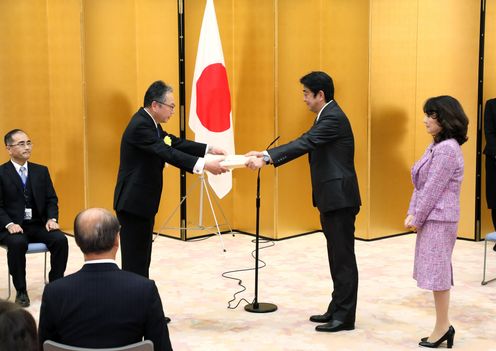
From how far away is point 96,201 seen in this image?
7.35 m

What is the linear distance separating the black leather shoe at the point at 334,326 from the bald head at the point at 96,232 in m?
2.20

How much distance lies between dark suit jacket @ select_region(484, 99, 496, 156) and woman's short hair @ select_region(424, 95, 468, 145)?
3.09 metres

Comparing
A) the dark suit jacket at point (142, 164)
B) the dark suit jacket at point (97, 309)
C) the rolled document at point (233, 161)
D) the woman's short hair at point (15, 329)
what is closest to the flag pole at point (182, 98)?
the rolled document at point (233, 161)

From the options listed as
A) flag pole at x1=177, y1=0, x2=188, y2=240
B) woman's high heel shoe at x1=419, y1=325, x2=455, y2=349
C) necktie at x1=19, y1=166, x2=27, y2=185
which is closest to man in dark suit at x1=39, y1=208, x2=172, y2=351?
woman's high heel shoe at x1=419, y1=325, x2=455, y2=349

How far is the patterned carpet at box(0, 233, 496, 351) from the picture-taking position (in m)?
4.13

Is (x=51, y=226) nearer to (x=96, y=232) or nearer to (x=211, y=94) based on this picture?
(x=211, y=94)

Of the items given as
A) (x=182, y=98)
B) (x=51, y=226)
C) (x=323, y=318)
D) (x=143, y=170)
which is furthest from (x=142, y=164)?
→ (x=182, y=98)

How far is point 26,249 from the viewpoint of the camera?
4.94m

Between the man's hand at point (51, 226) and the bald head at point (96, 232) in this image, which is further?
the man's hand at point (51, 226)

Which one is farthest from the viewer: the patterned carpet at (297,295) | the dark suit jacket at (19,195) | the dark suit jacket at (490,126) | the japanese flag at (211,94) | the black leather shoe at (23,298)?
the japanese flag at (211,94)

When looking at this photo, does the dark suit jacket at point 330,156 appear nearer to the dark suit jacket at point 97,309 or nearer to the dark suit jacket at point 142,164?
the dark suit jacket at point 142,164

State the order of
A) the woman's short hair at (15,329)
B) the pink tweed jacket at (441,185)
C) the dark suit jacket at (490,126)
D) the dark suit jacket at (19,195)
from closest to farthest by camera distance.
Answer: the woman's short hair at (15,329)
the pink tweed jacket at (441,185)
the dark suit jacket at (19,195)
the dark suit jacket at (490,126)

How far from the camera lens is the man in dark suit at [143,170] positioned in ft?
13.8

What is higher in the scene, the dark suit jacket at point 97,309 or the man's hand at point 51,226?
the dark suit jacket at point 97,309
